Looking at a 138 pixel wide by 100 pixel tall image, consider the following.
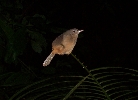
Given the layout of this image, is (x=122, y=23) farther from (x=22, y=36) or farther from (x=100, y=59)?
(x=22, y=36)

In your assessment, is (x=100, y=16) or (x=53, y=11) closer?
(x=53, y=11)

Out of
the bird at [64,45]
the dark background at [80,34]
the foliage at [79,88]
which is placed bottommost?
the foliage at [79,88]

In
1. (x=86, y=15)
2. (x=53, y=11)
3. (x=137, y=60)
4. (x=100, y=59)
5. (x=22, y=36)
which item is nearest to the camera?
(x=22, y=36)

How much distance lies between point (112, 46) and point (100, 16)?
0.53 metres

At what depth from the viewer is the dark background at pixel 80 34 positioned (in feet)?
4.34

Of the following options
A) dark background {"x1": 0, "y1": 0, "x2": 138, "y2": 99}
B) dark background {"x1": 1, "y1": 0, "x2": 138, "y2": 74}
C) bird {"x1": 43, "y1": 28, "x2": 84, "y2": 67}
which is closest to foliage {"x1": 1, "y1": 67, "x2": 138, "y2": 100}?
bird {"x1": 43, "y1": 28, "x2": 84, "y2": 67}

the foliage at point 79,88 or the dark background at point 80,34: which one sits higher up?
the dark background at point 80,34

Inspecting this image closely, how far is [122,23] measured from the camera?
2830 millimetres

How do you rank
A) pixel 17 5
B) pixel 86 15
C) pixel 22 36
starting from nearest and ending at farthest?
1. pixel 22 36
2. pixel 17 5
3. pixel 86 15

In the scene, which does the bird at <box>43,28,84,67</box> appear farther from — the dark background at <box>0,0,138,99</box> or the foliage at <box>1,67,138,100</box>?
the dark background at <box>0,0,138,99</box>

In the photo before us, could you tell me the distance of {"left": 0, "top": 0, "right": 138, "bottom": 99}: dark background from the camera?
1.32 metres

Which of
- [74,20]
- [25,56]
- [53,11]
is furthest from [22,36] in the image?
[74,20]

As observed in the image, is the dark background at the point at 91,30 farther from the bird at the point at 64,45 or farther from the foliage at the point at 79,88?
the bird at the point at 64,45

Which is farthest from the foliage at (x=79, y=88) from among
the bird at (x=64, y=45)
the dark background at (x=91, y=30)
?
the dark background at (x=91, y=30)
